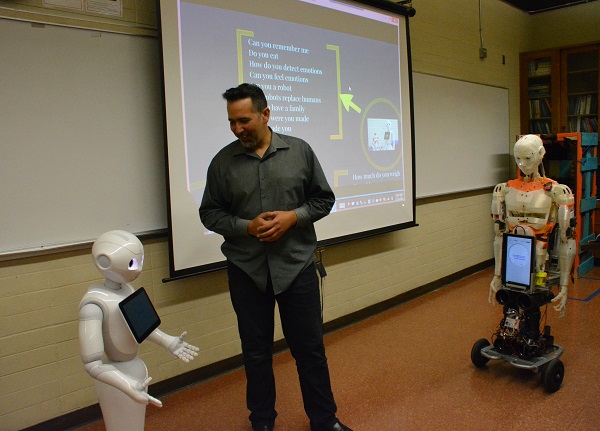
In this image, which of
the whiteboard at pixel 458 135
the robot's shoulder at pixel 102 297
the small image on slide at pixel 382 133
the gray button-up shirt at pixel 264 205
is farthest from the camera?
the whiteboard at pixel 458 135

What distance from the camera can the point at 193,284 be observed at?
2.90 m

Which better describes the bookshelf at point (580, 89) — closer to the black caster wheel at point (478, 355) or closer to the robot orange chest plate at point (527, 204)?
the robot orange chest plate at point (527, 204)

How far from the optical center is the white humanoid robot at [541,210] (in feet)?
9.18

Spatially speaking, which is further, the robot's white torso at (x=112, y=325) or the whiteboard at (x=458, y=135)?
the whiteboard at (x=458, y=135)

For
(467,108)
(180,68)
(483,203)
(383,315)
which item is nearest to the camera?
(180,68)

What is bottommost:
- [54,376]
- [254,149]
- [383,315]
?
[383,315]

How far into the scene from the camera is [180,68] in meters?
2.66

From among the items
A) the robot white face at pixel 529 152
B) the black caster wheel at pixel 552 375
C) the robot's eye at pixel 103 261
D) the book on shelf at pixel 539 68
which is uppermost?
the book on shelf at pixel 539 68

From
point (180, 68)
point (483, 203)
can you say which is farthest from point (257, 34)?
point (483, 203)

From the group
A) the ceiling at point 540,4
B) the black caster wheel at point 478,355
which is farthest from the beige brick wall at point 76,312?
the ceiling at point 540,4

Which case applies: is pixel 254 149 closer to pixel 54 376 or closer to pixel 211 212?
pixel 211 212

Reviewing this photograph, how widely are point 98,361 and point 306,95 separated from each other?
87.4 inches

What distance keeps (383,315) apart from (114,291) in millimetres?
2799

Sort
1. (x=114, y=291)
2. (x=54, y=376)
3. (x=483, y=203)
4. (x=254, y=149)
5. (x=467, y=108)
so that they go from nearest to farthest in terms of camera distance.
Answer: (x=114, y=291), (x=254, y=149), (x=54, y=376), (x=467, y=108), (x=483, y=203)
